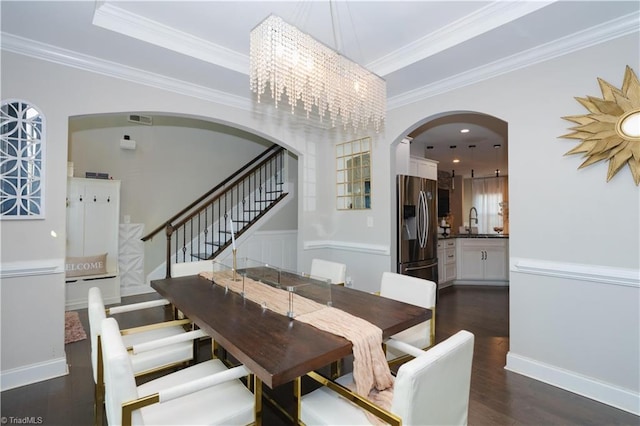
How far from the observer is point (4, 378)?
2348 mm

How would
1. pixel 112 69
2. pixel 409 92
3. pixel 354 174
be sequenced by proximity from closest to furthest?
pixel 112 69 < pixel 409 92 < pixel 354 174

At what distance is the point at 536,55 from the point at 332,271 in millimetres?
2488

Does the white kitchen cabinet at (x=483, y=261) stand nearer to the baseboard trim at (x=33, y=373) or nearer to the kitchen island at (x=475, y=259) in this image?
the kitchen island at (x=475, y=259)

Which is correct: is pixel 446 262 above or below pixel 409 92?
below

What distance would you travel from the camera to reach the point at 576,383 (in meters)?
2.30

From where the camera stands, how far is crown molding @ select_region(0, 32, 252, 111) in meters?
2.42

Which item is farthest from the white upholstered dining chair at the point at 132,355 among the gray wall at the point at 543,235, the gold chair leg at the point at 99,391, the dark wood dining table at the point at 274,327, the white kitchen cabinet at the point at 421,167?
the white kitchen cabinet at the point at 421,167

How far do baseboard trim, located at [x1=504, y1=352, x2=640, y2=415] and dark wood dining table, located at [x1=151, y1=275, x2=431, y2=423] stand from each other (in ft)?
4.71

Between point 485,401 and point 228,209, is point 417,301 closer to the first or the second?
point 485,401

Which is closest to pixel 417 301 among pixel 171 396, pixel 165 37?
pixel 171 396

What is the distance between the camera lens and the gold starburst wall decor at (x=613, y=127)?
2.05 meters

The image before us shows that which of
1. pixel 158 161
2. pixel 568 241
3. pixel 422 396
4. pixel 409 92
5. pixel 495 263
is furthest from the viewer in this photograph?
pixel 495 263

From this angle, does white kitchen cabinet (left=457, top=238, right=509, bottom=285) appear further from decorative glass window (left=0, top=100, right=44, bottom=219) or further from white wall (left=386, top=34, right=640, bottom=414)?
decorative glass window (left=0, top=100, right=44, bottom=219)

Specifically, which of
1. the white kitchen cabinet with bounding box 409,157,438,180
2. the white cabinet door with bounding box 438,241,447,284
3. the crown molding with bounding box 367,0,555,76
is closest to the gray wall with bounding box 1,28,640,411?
the crown molding with bounding box 367,0,555,76
